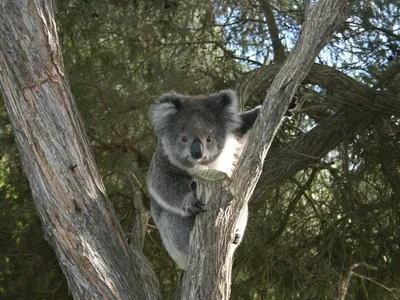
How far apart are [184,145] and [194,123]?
16 cm

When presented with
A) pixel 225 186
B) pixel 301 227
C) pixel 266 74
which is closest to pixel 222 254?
pixel 225 186

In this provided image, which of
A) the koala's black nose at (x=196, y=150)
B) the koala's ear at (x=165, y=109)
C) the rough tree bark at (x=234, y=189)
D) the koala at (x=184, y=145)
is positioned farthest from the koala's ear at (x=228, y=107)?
the rough tree bark at (x=234, y=189)

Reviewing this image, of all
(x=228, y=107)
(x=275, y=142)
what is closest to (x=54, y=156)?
(x=228, y=107)

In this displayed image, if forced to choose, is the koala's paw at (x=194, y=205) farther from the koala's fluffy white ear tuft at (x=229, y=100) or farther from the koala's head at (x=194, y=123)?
the koala's fluffy white ear tuft at (x=229, y=100)

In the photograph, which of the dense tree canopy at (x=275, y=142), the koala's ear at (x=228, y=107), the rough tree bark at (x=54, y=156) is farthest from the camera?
the dense tree canopy at (x=275, y=142)

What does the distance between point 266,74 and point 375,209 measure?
1.63 meters

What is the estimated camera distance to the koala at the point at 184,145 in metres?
3.76

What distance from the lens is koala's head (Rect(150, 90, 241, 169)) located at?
3764 millimetres

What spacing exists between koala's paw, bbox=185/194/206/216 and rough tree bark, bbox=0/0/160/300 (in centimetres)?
45

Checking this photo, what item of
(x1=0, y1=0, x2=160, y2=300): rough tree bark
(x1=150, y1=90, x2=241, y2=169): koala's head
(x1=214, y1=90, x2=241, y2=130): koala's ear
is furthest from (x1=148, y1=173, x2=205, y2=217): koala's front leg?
(x1=0, y1=0, x2=160, y2=300): rough tree bark

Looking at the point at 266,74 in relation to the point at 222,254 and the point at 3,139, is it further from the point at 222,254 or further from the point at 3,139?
the point at 3,139

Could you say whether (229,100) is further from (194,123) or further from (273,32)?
(273,32)

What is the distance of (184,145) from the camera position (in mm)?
3760

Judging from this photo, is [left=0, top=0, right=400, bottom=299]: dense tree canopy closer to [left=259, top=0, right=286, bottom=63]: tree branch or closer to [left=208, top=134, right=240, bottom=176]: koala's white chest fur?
[left=259, top=0, right=286, bottom=63]: tree branch
